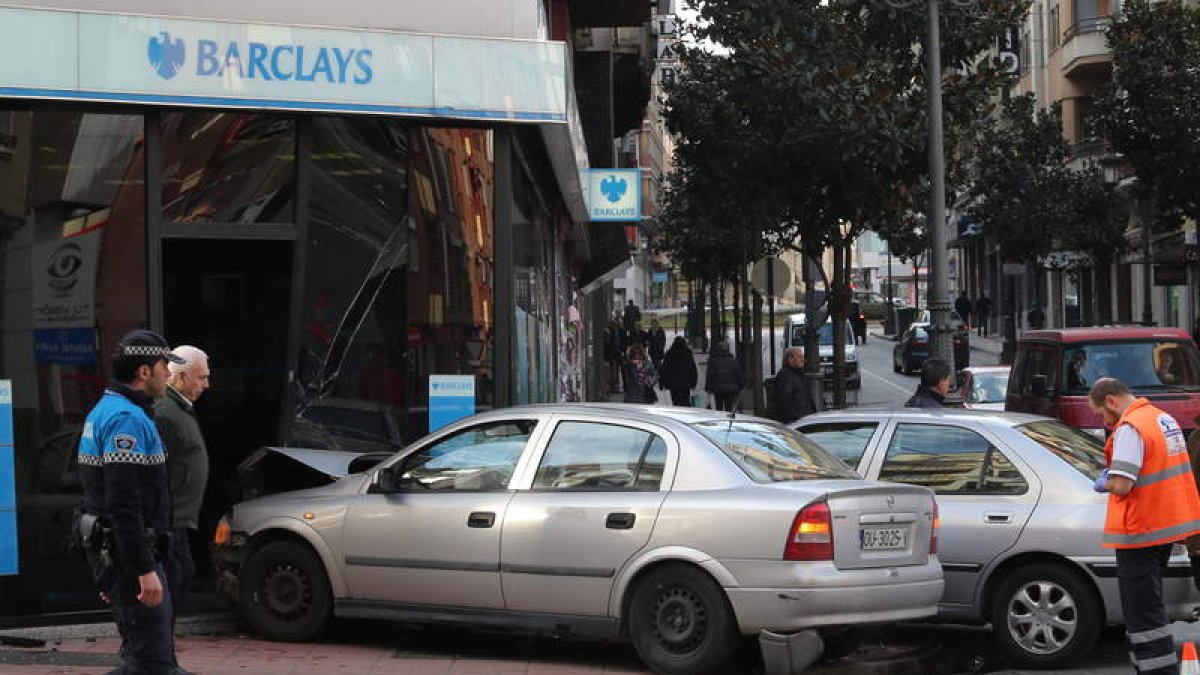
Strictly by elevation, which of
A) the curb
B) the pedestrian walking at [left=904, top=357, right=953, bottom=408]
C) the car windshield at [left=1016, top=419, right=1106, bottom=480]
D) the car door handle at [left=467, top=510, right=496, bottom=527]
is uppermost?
the pedestrian walking at [left=904, top=357, right=953, bottom=408]

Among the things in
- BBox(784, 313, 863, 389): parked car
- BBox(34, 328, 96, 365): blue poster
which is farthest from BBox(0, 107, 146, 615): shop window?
BBox(784, 313, 863, 389): parked car

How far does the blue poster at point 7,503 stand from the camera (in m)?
11.1

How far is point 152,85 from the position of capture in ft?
37.9

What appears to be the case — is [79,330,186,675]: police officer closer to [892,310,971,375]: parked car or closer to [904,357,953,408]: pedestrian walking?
[904,357,953,408]: pedestrian walking

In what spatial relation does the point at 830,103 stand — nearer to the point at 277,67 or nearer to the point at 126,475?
the point at 277,67

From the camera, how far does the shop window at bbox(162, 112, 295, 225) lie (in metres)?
11.9

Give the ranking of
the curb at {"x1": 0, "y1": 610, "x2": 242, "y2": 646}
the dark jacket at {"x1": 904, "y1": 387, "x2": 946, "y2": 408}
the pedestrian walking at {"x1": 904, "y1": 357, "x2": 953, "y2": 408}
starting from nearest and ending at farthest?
1. the curb at {"x1": 0, "y1": 610, "x2": 242, "y2": 646}
2. the dark jacket at {"x1": 904, "y1": 387, "x2": 946, "y2": 408}
3. the pedestrian walking at {"x1": 904, "y1": 357, "x2": 953, "y2": 408}

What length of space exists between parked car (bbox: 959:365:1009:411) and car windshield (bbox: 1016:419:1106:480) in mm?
10752

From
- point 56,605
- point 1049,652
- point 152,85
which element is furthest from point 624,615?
point 152,85

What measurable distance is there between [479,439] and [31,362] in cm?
332

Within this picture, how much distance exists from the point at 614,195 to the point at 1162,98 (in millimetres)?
16272

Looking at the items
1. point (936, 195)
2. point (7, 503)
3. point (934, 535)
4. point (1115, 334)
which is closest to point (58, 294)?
point (7, 503)

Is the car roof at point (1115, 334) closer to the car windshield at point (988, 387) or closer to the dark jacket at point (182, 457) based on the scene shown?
the car windshield at point (988, 387)

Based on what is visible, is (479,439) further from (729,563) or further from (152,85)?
(152,85)
